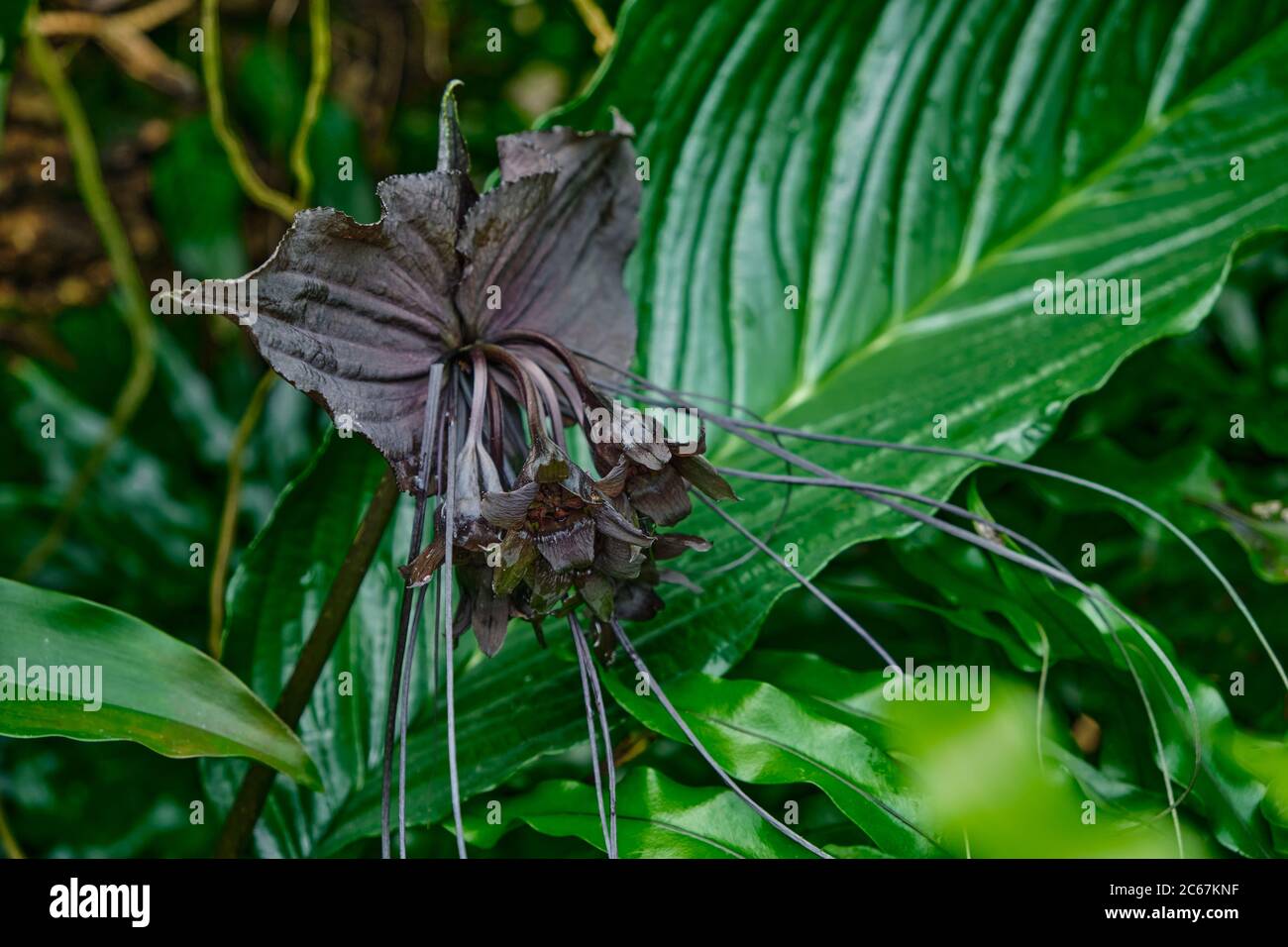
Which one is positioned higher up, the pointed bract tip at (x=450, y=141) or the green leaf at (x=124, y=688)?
the pointed bract tip at (x=450, y=141)

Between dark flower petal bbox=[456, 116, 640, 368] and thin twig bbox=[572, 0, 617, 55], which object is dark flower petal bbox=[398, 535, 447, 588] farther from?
thin twig bbox=[572, 0, 617, 55]

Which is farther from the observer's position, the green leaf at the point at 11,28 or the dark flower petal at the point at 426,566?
the green leaf at the point at 11,28

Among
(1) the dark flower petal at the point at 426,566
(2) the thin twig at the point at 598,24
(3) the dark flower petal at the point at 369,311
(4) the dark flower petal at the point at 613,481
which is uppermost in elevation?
(2) the thin twig at the point at 598,24

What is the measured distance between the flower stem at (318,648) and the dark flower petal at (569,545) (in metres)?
0.15

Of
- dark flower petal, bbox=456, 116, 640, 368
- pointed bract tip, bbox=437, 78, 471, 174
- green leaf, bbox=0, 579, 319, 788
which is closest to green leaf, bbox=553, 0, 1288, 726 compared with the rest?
dark flower petal, bbox=456, 116, 640, 368

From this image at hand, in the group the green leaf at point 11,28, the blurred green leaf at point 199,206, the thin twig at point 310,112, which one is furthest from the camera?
the blurred green leaf at point 199,206

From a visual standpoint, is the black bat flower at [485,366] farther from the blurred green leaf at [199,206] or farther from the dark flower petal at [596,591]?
the blurred green leaf at [199,206]

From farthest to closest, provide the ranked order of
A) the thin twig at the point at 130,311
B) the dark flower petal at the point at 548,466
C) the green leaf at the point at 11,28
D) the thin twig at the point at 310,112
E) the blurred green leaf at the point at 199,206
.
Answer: the blurred green leaf at the point at 199,206, the thin twig at the point at 130,311, the thin twig at the point at 310,112, the green leaf at the point at 11,28, the dark flower petal at the point at 548,466

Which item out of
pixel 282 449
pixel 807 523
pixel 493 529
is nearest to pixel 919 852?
pixel 807 523

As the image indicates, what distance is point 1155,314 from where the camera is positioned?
955mm

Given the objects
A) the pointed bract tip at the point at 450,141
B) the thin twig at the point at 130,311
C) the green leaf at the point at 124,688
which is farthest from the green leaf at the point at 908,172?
the thin twig at the point at 130,311

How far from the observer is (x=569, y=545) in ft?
2.11

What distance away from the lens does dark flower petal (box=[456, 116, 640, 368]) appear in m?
0.72

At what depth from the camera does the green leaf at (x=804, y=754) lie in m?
0.75
